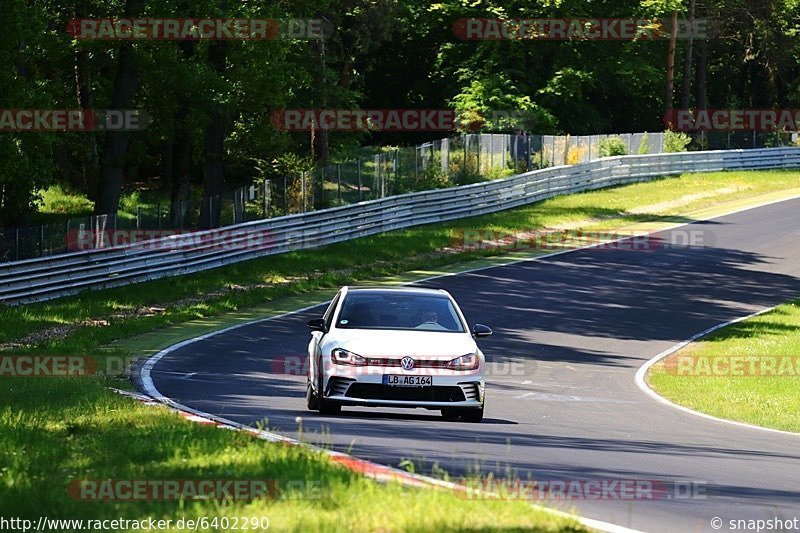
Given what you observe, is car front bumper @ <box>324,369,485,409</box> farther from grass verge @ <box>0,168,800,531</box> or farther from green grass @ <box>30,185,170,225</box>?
green grass @ <box>30,185,170,225</box>

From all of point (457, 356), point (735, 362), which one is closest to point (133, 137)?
point (735, 362)

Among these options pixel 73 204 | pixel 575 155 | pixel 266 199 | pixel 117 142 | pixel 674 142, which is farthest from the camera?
pixel 674 142

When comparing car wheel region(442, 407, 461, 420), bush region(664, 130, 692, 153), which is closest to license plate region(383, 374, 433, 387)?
car wheel region(442, 407, 461, 420)

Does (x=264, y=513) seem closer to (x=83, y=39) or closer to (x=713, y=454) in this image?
(x=713, y=454)

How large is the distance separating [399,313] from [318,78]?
33257 millimetres

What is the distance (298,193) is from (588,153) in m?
20.3

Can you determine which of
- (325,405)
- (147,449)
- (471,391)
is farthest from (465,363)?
(147,449)

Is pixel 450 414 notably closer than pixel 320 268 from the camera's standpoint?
Yes

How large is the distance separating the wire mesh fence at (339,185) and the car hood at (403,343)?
1667 centimetres

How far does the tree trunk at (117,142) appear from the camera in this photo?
39.4 m

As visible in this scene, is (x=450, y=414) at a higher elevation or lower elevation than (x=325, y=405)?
lower

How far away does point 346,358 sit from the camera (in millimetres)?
14938

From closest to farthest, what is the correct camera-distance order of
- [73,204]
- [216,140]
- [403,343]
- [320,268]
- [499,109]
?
[403,343], [320,268], [216,140], [73,204], [499,109]

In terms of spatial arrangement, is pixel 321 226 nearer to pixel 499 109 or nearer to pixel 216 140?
pixel 216 140
